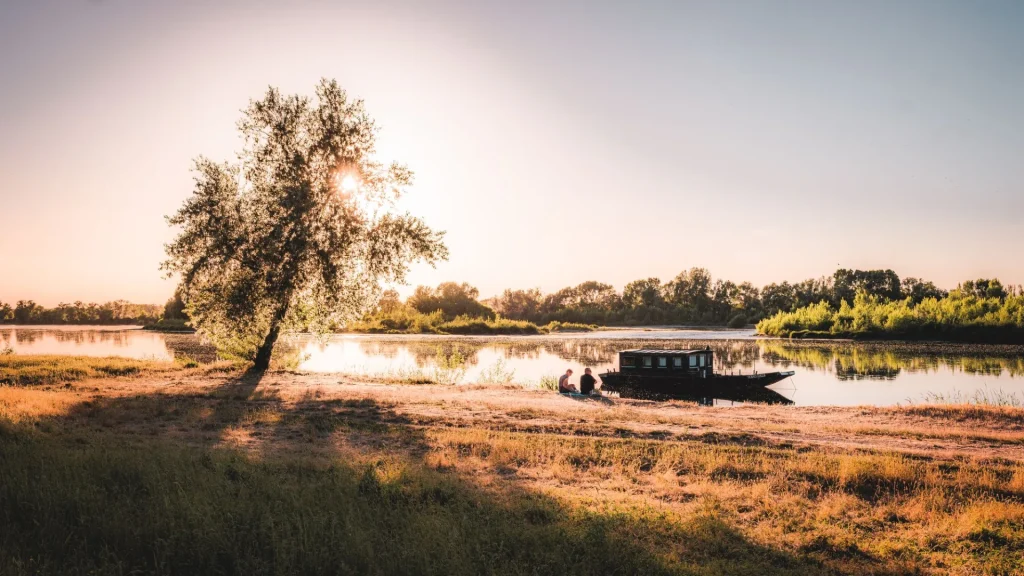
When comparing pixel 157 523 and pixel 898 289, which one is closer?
pixel 157 523

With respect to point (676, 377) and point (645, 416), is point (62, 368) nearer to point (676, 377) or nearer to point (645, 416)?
point (645, 416)

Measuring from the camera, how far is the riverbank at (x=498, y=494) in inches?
284

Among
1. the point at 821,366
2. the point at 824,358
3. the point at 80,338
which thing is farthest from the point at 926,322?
the point at 80,338

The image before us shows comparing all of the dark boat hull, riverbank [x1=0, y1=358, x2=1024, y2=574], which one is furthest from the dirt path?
the dark boat hull

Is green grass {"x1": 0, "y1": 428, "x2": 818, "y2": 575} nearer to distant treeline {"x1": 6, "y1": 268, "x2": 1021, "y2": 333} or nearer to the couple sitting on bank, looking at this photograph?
the couple sitting on bank

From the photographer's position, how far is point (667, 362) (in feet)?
101

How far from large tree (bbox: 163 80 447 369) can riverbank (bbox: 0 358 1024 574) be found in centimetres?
982

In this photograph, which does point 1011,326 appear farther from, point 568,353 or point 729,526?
point 729,526

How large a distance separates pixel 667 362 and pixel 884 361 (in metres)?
24.5

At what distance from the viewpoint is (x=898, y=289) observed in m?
143

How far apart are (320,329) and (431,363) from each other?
16.0 meters

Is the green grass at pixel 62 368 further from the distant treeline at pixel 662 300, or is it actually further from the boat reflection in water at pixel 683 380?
the distant treeline at pixel 662 300

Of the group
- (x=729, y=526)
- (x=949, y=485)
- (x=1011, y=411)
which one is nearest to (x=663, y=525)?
(x=729, y=526)

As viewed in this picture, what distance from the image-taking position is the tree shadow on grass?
6965 mm
